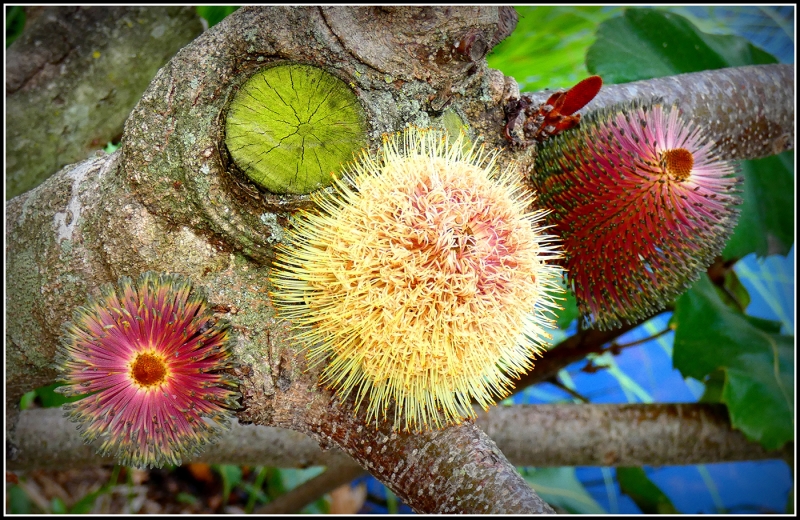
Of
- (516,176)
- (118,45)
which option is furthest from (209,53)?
(118,45)

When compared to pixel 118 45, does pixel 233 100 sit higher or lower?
lower

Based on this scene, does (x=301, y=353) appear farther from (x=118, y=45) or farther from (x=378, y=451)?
(x=118, y=45)

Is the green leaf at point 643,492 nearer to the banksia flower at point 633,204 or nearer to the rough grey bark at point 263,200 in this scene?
the banksia flower at point 633,204

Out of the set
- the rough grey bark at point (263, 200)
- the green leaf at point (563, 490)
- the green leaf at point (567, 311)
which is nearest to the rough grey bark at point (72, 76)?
the rough grey bark at point (263, 200)

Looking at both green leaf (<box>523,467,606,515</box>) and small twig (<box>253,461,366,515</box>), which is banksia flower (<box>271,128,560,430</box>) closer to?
small twig (<box>253,461,366,515</box>)

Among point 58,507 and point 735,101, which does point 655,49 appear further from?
point 58,507

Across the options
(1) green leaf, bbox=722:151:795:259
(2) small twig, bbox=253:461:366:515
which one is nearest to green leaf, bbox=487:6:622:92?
(1) green leaf, bbox=722:151:795:259
